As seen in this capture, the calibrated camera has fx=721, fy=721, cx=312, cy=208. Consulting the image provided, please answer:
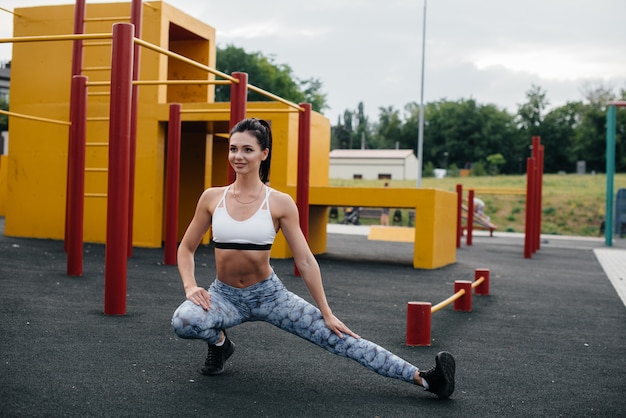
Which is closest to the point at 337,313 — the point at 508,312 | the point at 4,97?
the point at 508,312

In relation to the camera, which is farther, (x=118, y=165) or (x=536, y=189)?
(x=536, y=189)

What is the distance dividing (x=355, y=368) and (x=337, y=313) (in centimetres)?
222

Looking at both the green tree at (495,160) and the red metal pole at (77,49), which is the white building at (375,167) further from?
the red metal pole at (77,49)

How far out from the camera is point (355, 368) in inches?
168

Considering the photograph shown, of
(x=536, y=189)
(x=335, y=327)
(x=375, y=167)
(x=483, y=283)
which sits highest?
(x=375, y=167)

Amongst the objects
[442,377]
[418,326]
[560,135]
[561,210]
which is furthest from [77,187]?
[560,135]

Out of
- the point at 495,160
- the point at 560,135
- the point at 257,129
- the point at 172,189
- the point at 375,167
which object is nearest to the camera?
the point at 257,129

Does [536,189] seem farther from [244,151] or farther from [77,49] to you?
[244,151]

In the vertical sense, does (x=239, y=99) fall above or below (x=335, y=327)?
above

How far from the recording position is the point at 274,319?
12.1ft

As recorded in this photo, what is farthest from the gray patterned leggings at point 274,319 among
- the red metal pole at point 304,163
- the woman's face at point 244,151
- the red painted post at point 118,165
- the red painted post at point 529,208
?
the red painted post at point 529,208

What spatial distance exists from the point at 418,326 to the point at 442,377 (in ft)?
4.92

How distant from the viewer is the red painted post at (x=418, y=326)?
16.5 ft

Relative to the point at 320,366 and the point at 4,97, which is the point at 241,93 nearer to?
the point at 320,366
